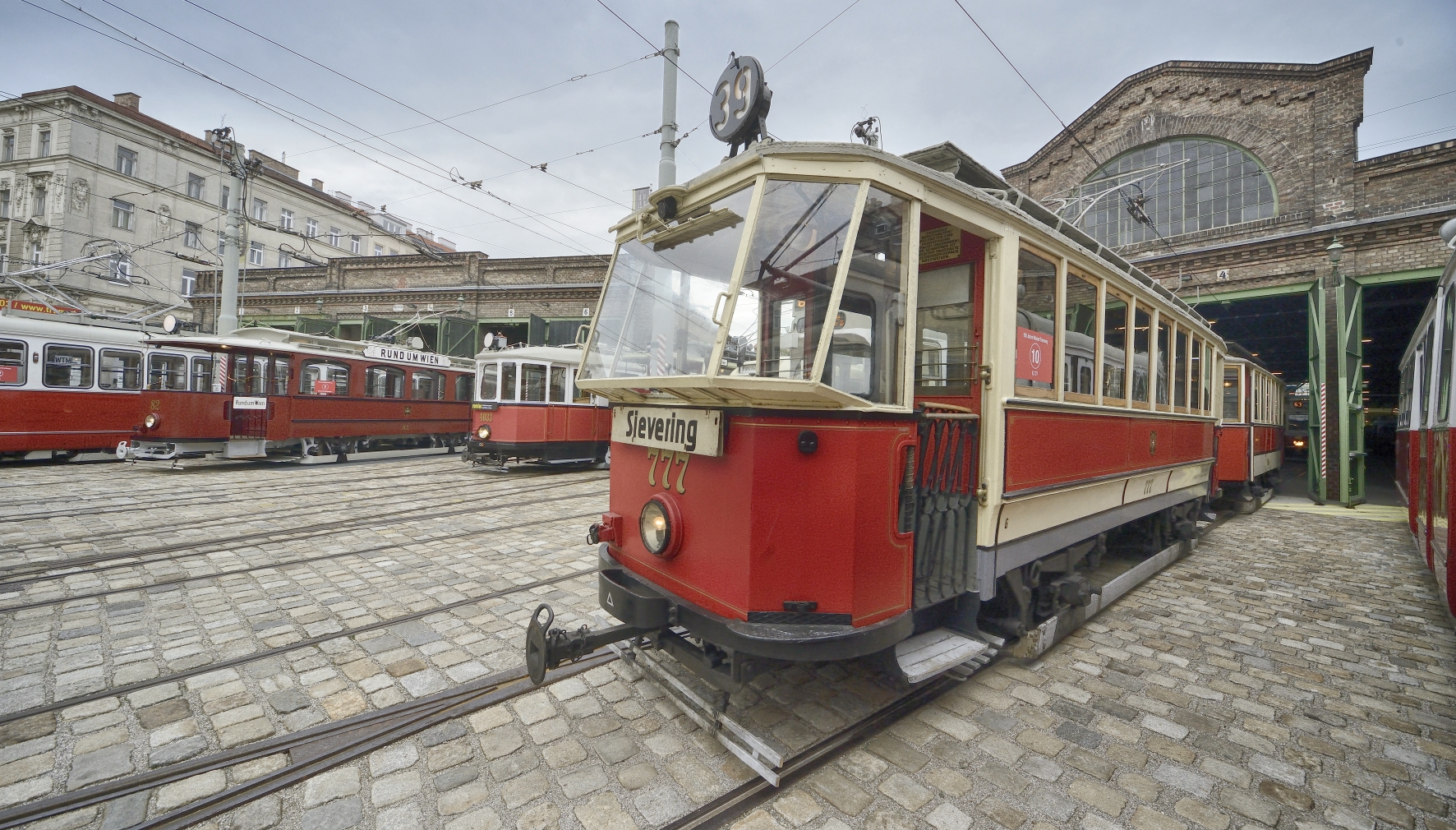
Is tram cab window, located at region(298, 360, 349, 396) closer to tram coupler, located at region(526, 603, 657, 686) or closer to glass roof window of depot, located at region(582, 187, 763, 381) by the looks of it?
glass roof window of depot, located at region(582, 187, 763, 381)

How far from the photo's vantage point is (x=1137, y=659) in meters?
4.07

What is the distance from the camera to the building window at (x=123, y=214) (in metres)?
31.4

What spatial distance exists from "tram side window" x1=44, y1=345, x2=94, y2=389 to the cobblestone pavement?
1161 cm

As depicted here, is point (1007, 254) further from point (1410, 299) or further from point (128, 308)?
point (128, 308)

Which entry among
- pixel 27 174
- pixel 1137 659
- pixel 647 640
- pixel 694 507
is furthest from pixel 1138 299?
pixel 27 174

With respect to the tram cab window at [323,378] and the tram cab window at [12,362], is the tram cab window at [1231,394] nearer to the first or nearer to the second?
the tram cab window at [323,378]

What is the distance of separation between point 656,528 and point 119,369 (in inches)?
676

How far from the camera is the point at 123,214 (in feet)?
104

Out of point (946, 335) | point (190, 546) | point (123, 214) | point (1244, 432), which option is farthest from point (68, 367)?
point (123, 214)

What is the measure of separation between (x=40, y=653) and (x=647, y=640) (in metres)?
3.98

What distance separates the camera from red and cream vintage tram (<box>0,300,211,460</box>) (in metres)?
12.0

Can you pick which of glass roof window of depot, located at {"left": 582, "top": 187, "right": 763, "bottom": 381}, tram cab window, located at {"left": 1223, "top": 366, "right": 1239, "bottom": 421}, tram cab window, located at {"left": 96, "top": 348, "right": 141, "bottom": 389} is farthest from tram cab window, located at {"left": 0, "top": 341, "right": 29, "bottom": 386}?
tram cab window, located at {"left": 1223, "top": 366, "right": 1239, "bottom": 421}

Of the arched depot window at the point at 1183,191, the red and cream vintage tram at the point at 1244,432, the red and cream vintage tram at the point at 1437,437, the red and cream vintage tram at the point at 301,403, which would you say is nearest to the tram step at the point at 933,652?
the red and cream vintage tram at the point at 1437,437

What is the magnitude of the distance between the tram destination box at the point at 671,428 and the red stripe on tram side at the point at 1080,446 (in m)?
1.78
